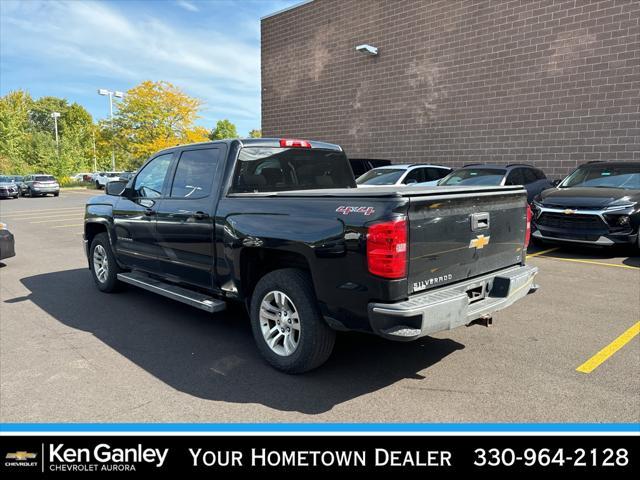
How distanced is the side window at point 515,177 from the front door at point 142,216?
801cm

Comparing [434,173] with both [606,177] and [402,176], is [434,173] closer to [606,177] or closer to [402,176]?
[402,176]

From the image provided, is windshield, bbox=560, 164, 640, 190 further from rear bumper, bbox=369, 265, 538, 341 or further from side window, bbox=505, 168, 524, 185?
rear bumper, bbox=369, 265, 538, 341

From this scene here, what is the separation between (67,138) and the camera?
61.1m

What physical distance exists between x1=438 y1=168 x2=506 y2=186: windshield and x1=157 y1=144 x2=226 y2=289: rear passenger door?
7.67 metres

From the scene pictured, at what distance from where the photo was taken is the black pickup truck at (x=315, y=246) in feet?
10.6

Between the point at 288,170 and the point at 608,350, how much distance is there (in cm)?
348

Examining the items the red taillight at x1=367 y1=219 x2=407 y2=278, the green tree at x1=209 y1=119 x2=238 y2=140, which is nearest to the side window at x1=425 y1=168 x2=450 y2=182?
the red taillight at x1=367 y1=219 x2=407 y2=278

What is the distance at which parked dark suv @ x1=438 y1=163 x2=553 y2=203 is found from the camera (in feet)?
35.8

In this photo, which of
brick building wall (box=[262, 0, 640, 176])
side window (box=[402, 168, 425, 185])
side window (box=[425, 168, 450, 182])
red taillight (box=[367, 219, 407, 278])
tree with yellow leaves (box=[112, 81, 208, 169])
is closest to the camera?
red taillight (box=[367, 219, 407, 278])

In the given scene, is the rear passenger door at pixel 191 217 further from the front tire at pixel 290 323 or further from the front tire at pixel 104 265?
the front tire at pixel 104 265

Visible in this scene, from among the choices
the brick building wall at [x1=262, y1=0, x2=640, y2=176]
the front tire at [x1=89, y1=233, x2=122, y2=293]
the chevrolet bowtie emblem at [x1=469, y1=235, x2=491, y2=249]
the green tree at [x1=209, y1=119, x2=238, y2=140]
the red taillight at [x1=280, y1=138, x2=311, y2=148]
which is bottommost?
the front tire at [x1=89, y1=233, x2=122, y2=293]

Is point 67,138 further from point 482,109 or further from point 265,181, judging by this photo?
point 265,181

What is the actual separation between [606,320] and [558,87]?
10992 mm

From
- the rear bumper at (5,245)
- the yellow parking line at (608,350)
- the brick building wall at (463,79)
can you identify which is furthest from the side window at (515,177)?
the rear bumper at (5,245)
